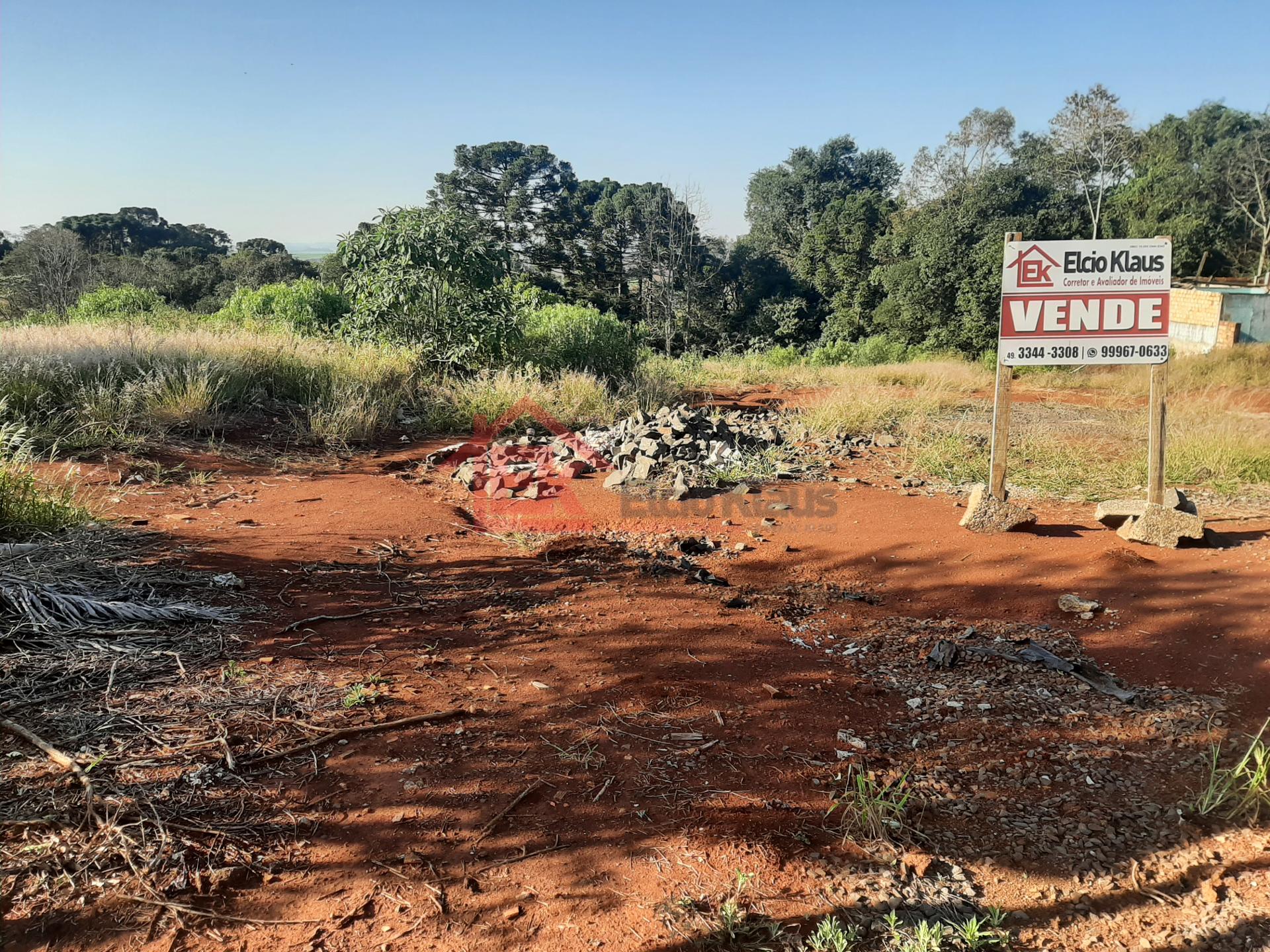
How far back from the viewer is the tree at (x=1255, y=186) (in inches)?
1196

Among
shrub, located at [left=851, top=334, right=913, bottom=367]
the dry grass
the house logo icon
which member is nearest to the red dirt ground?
the dry grass

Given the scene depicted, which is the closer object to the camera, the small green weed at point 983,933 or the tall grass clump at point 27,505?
the small green weed at point 983,933

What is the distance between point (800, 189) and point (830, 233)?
7.76 m

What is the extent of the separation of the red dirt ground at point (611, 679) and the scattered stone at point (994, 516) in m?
0.09

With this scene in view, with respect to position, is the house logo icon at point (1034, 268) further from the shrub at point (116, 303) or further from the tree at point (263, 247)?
the tree at point (263, 247)

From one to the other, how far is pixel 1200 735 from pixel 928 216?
26658mm

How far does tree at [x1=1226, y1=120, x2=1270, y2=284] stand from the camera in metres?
30.4

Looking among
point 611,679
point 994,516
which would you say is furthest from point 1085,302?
point 611,679

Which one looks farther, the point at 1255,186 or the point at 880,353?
the point at 1255,186

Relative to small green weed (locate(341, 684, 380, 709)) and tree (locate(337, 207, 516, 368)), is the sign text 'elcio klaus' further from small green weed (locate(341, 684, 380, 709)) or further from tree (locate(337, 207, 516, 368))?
tree (locate(337, 207, 516, 368))

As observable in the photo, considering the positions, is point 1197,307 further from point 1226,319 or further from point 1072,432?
point 1072,432

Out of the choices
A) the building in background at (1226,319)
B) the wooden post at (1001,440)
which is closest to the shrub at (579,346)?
the wooden post at (1001,440)

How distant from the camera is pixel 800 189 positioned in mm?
38156

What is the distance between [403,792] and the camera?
2.34 m
